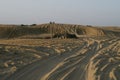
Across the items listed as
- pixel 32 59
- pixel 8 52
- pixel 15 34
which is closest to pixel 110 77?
pixel 32 59

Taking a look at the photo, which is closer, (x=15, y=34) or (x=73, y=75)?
(x=73, y=75)

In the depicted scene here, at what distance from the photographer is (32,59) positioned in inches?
615

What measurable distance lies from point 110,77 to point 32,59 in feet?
17.4

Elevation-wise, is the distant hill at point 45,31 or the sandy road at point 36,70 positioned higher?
the sandy road at point 36,70

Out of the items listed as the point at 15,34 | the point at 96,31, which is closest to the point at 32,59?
the point at 15,34

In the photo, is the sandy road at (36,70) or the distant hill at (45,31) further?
the distant hill at (45,31)

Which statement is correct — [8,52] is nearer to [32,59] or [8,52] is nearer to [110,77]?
[32,59]

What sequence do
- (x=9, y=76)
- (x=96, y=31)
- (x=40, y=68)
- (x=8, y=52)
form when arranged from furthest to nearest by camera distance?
(x=96, y=31)
(x=8, y=52)
(x=40, y=68)
(x=9, y=76)

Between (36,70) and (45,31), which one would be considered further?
(45,31)

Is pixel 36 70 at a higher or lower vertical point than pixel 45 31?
higher

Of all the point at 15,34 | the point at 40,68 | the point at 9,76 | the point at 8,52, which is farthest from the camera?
the point at 15,34

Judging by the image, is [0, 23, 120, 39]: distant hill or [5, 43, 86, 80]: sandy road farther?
[0, 23, 120, 39]: distant hill

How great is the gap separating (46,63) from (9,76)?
11.4 ft

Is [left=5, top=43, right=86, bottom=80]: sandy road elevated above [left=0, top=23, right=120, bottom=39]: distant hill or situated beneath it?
elevated above
